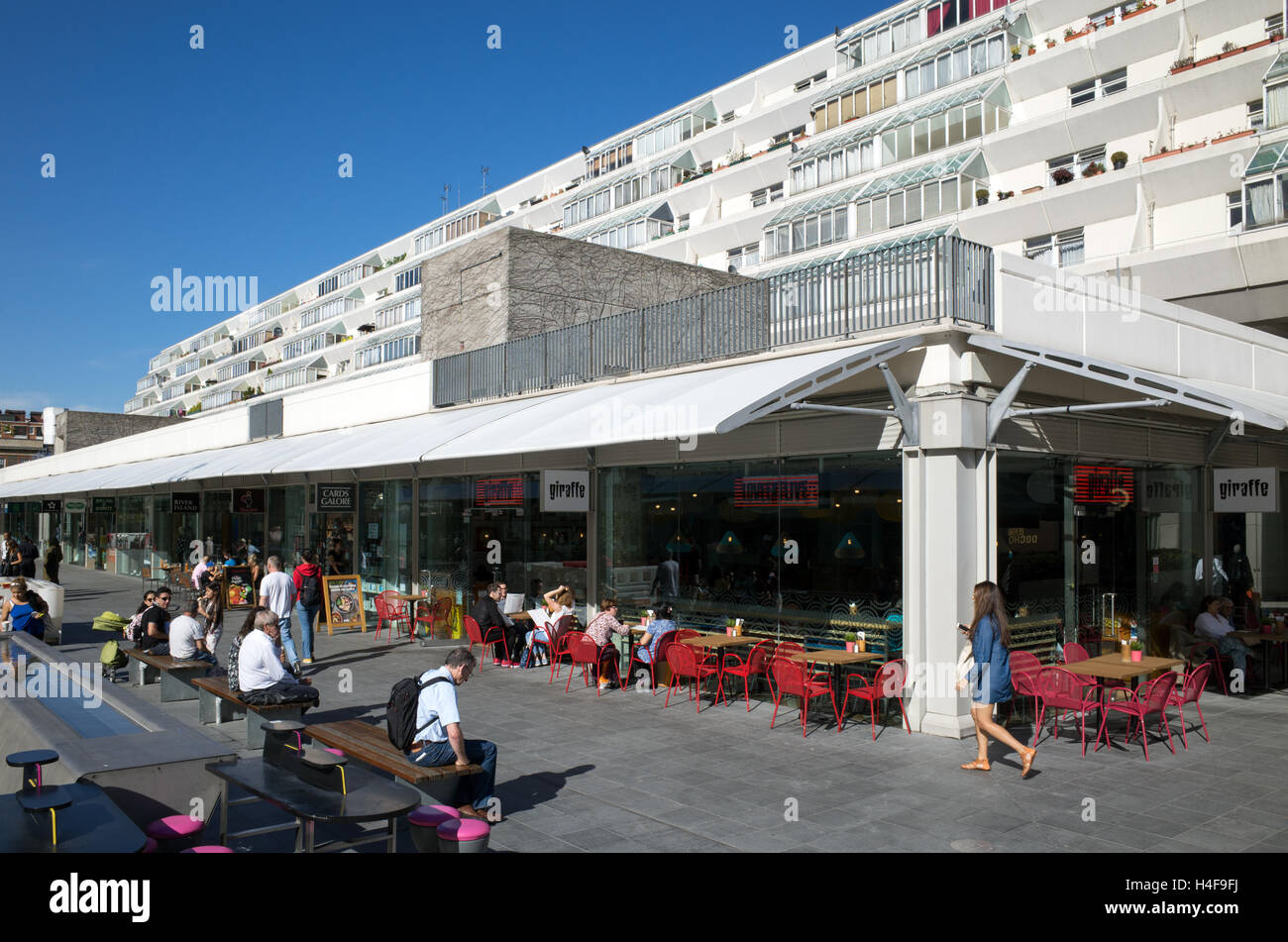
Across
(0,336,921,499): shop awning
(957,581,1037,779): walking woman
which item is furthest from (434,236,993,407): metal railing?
(957,581,1037,779): walking woman

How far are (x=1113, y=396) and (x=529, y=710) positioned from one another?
7.92m

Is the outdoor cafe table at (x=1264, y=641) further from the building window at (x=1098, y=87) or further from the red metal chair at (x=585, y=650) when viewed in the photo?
the building window at (x=1098, y=87)

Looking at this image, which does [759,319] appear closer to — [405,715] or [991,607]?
[991,607]

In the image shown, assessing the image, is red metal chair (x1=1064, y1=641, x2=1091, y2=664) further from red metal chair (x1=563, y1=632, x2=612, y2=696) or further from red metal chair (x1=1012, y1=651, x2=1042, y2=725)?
red metal chair (x1=563, y1=632, x2=612, y2=696)

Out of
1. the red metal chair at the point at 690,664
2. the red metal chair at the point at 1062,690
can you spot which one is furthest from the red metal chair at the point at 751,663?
the red metal chair at the point at 1062,690

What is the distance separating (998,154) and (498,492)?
27.0 m

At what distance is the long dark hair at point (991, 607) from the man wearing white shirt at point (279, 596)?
8.63 metres

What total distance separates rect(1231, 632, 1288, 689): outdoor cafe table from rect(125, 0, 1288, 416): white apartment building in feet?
17.3

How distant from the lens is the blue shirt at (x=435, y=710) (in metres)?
6.14

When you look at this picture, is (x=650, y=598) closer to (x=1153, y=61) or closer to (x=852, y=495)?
(x=852, y=495)

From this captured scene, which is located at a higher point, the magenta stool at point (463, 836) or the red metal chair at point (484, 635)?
the magenta stool at point (463, 836)

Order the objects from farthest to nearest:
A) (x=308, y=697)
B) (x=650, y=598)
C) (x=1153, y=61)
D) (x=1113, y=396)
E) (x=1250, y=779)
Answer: (x=1153, y=61)
(x=650, y=598)
(x=1113, y=396)
(x=308, y=697)
(x=1250, y=779)

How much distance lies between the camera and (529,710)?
1052 centimetres
